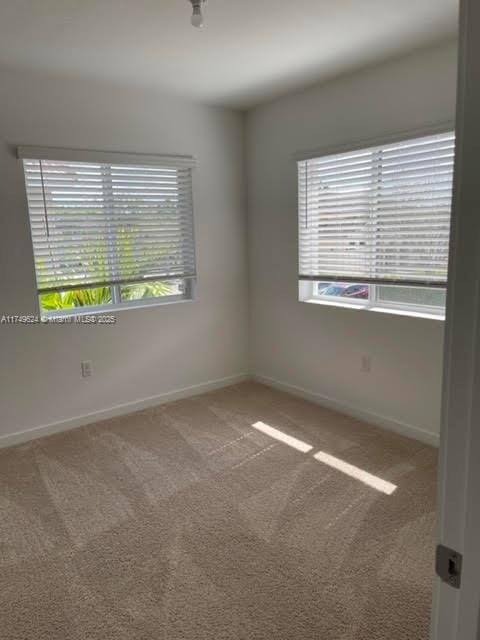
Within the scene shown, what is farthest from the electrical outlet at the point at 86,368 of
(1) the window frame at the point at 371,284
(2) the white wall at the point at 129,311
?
(1) the window frame at the point at 371,284

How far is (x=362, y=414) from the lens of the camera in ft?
11.7

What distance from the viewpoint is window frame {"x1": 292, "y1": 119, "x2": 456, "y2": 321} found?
283 cm

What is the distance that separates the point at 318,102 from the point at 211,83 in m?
0.82

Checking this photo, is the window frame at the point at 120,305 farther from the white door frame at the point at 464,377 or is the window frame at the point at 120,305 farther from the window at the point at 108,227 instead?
the white door frame at the point at 464,377

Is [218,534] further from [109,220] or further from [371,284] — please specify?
[109,220]

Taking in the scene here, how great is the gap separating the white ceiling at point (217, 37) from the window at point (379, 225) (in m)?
0.63

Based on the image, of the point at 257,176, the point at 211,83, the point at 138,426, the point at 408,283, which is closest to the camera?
the point at 408,283

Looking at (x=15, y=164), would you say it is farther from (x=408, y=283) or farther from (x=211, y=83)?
(x=408, y=283)

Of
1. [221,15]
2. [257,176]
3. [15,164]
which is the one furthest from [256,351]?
[221,15]

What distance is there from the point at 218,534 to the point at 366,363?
1.77m

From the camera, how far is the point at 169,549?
7.11ft

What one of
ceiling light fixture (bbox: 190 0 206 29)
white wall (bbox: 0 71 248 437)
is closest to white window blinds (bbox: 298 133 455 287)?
white wall (bbox: 0 71 248 437)

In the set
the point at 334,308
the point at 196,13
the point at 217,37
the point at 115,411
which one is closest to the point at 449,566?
the point at 196,13

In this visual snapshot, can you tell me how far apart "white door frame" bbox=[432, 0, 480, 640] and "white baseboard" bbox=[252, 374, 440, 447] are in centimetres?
227
